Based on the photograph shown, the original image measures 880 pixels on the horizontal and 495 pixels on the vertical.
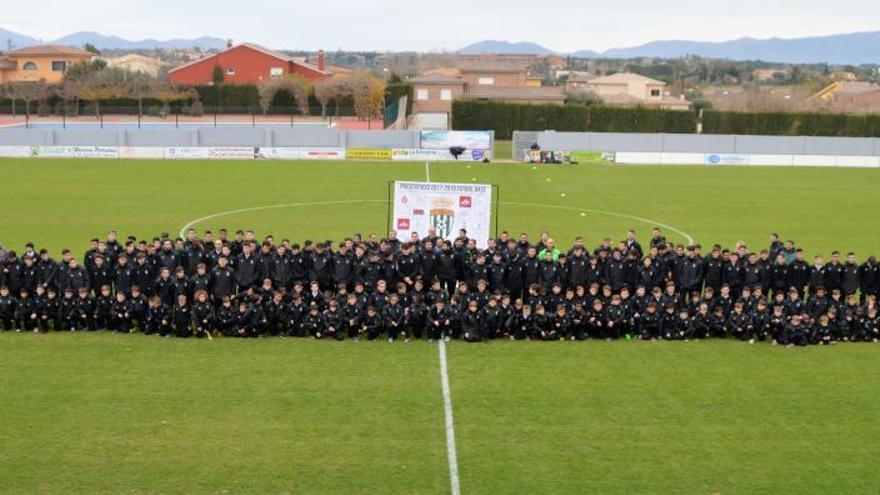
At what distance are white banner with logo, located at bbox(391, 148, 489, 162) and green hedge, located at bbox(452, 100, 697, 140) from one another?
1704 cm


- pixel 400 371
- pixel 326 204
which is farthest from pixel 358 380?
pixel 326 204

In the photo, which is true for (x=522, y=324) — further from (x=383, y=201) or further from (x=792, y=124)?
(x=792, y=124)

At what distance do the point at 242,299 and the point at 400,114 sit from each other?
59962mm

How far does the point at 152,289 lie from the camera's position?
55.9 ft

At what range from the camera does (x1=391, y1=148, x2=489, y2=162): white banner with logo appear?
163ft

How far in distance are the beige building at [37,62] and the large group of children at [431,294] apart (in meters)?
98.3

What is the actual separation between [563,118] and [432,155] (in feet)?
66.9

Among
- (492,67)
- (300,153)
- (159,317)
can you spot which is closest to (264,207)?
(159,317)

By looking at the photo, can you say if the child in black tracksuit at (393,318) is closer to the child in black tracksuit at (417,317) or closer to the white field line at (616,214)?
the child in black tracksuit at (417,317)

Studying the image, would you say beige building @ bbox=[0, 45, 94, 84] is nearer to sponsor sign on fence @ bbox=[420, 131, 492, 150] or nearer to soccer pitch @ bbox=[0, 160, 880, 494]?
sponsor sign on fence @ bbox=[420, 131, 492, 150]

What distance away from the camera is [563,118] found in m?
67.5

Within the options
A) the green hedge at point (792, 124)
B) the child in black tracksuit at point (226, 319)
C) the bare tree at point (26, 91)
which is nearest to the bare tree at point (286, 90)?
the bare tree at point (26, 91)

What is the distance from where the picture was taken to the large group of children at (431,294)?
16.4 m

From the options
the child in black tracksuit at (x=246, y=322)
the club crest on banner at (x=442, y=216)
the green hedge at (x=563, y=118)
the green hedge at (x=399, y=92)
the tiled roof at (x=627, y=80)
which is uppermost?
the tiled roof at (x=627, y=80)
